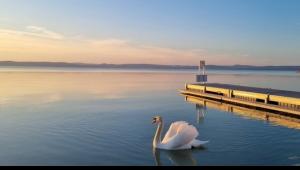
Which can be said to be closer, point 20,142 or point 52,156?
point 52,156

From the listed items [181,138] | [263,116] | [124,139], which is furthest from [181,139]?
[263,116]

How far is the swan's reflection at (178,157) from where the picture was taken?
11.5 metres

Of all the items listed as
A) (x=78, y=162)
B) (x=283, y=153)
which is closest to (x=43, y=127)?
(x=78, y=162)

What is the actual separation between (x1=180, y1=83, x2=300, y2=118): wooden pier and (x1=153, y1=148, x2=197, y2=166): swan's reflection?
11.4 metres

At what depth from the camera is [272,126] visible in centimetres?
1867

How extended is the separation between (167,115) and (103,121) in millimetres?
4626

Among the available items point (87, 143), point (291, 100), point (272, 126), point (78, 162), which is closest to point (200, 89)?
point (291, 100)

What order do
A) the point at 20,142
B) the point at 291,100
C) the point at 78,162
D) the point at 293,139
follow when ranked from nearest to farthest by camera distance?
the point at 78,162, the point at 20,142, the point at 293,139, the point at 291,100

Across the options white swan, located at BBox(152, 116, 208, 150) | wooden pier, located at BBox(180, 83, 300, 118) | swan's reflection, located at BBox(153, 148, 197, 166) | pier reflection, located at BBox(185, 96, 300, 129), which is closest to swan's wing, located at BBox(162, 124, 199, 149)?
white swan, located at BBox(152, 116, 208, 150)

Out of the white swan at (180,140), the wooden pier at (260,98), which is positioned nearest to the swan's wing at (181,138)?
the white swan at (180,140)

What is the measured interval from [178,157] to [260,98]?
15.8m

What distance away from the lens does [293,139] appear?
605 inches

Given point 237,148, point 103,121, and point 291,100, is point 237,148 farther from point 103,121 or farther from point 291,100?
point 291,100

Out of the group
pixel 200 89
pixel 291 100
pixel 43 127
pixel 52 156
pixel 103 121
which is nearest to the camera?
pixel 52 156
